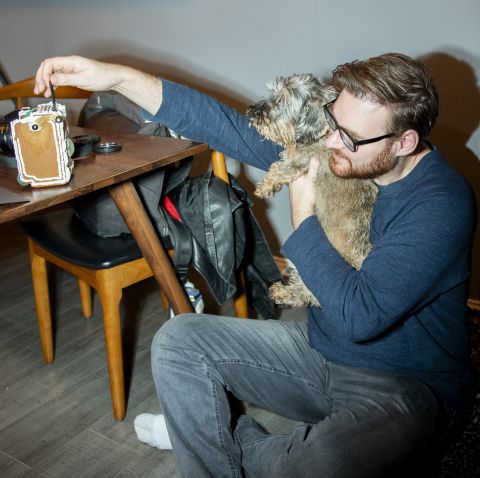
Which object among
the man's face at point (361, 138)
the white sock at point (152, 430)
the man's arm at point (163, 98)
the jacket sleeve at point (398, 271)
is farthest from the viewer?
the white sock at point (152, 430)

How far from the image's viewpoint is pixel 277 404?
5.57 ft

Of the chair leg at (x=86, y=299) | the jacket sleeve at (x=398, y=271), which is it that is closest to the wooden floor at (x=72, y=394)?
the chair leg at (x=86, y=299)

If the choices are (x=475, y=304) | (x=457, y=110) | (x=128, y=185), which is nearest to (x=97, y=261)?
(x=128, y=185)

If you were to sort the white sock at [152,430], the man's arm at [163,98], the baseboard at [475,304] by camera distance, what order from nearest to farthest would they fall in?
the man's arm at [163,98], the white sock at [152,430], the baseboard at [475,304]

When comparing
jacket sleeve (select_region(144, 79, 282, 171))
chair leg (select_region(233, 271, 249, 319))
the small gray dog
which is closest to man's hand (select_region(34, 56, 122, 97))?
jacket sleeve (select_region(144, 79, 282, 171))

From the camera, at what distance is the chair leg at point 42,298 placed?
2396mm

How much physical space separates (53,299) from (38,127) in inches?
63.9

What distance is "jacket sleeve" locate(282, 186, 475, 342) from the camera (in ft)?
4.48

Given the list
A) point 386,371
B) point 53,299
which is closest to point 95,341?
point 53,299

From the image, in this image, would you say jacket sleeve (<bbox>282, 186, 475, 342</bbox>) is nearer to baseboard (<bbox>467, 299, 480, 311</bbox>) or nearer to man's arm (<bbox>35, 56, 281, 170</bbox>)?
man's arm (<bbox>35, 56, 281, 170</bbox>)

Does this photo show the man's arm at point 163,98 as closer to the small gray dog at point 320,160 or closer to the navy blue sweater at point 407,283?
the small gray dog at point 320,160

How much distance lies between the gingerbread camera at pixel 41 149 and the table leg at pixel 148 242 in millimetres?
310

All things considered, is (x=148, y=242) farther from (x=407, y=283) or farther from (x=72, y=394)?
(x=407, y=283)

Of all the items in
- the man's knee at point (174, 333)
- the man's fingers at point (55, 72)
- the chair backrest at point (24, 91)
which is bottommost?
the man's knee at point (174, 333)
